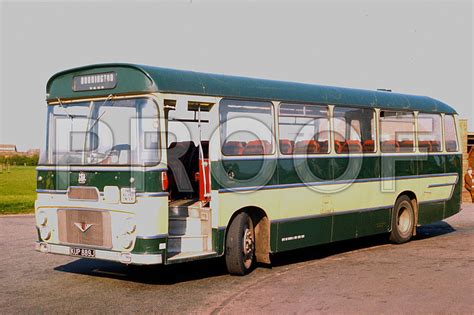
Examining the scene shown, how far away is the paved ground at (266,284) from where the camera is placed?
30.3ft

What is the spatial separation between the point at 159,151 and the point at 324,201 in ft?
14.1

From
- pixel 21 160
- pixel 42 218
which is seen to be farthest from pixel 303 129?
pixel 21 160

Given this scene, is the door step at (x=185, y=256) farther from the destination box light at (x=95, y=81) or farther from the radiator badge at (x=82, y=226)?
the destination box light at (x=95, y=81)

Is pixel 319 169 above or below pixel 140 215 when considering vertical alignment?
above

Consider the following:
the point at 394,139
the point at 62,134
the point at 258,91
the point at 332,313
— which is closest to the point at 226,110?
the point at 258,91

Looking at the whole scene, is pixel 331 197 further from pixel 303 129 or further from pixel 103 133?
pixel 103 133

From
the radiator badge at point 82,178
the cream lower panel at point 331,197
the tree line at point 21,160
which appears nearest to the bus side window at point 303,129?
the cream lower panel at point 331,197

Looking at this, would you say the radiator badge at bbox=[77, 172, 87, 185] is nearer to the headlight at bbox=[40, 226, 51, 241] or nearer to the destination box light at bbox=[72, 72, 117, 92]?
the headlight at bbox=[40, 226, 51, 241]

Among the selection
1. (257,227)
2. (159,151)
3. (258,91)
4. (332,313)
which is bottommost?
(332,313)

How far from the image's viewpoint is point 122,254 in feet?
33.7

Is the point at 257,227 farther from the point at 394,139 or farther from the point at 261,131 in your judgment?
the point at 394,139

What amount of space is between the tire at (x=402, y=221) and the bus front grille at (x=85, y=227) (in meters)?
7.27

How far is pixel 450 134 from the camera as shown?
57.8 ft

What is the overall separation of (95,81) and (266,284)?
396 centimetres
